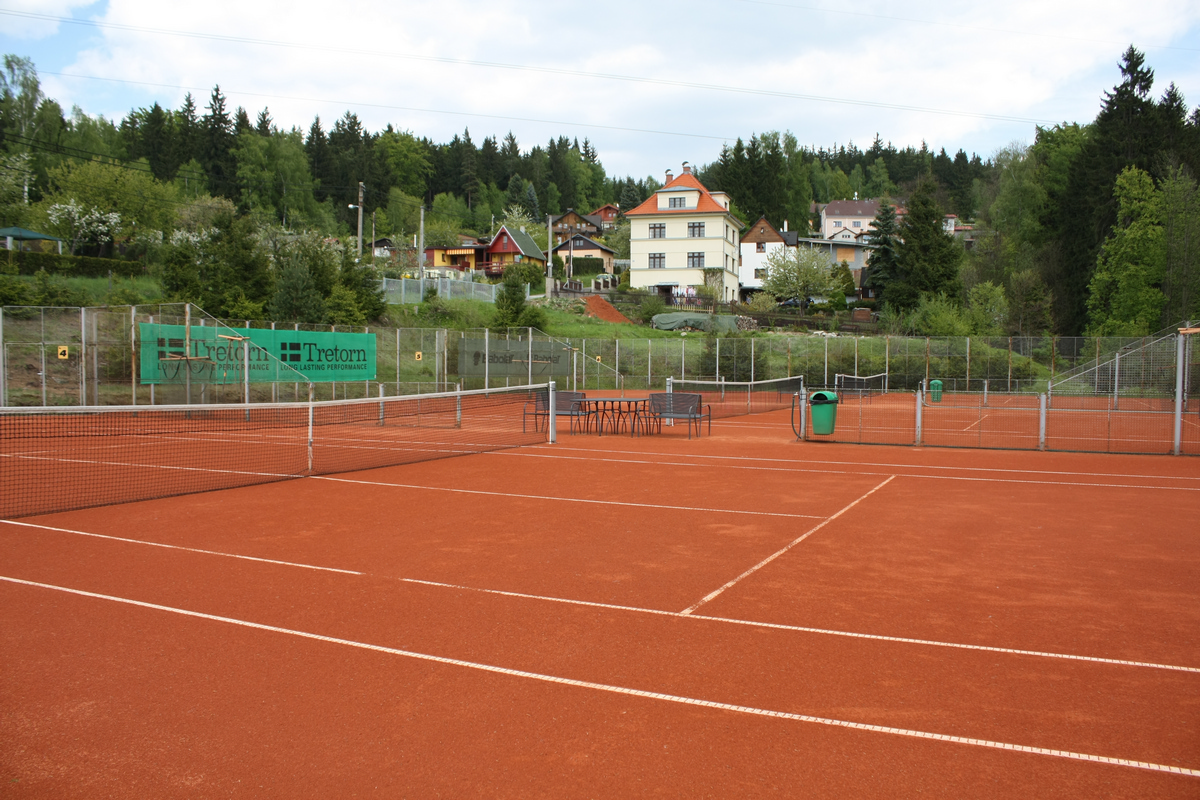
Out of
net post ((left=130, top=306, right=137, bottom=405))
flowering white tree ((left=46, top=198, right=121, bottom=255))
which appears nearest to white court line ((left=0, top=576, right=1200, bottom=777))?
net post ((left=130, top=306, right=137, bottom=405))

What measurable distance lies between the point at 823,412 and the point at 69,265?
37.5 metres

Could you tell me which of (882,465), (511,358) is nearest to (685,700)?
(882,465)

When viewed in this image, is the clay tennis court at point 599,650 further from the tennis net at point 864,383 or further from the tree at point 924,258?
the tree at point 924,258

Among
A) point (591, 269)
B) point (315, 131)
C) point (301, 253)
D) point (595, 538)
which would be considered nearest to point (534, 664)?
point (595, 538)

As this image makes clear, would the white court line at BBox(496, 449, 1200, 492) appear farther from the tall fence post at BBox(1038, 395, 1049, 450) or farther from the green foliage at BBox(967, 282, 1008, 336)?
the green foliage at BBox(967, 282, 1008, 336)

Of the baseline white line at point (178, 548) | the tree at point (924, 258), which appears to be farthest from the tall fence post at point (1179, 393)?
the tree at point (924, 258)

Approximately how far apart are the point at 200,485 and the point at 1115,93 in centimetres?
6249

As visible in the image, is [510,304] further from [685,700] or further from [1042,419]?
[685,700]

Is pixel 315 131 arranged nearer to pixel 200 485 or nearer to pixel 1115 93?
pixel 1115 93

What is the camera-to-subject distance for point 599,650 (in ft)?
16.8

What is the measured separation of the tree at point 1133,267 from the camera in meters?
43.2

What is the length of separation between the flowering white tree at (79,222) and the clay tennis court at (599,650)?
1827 inches

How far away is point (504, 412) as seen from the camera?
26422mm

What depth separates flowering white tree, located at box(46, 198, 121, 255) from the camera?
1842 inches
